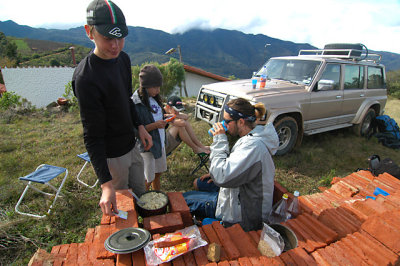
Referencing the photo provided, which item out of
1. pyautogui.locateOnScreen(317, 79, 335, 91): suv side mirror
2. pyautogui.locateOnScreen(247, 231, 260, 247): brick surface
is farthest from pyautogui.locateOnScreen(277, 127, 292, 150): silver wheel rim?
pyautogui.locateOnScreen(247, 231, 260, 247): brick surface

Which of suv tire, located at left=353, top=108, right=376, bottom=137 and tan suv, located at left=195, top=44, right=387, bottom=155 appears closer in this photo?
tan suv, located at left=195, top=44, right=387, bottom=155

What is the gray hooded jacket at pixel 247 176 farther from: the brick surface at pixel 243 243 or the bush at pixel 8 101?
the bush at pixel 8 101

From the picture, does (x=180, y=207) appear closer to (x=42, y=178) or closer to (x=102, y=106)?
(x=102, y=106)

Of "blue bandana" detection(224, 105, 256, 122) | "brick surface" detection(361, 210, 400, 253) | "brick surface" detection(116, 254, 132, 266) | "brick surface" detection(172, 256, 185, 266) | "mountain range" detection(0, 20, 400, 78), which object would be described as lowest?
"brick surface" detection(172, 256, 185, 266)

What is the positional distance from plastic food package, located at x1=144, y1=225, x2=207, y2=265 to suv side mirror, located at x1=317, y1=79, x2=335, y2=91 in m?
4.49

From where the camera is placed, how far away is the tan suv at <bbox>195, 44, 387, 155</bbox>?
4.38 m

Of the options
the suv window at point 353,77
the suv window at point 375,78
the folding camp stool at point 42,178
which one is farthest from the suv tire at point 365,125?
the folding camp stool at point 42,178

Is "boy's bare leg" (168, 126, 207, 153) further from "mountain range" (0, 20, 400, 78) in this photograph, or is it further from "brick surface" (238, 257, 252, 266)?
"mountain range" (0, 20, 400, 78)

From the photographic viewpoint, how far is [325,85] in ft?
15.1

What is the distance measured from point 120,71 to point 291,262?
6.25 ft

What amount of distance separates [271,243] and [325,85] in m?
4.20

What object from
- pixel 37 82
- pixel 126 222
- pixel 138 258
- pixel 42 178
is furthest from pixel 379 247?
pixel 37 82

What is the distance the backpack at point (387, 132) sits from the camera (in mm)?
5820

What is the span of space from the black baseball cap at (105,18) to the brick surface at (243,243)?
5.47 feet
